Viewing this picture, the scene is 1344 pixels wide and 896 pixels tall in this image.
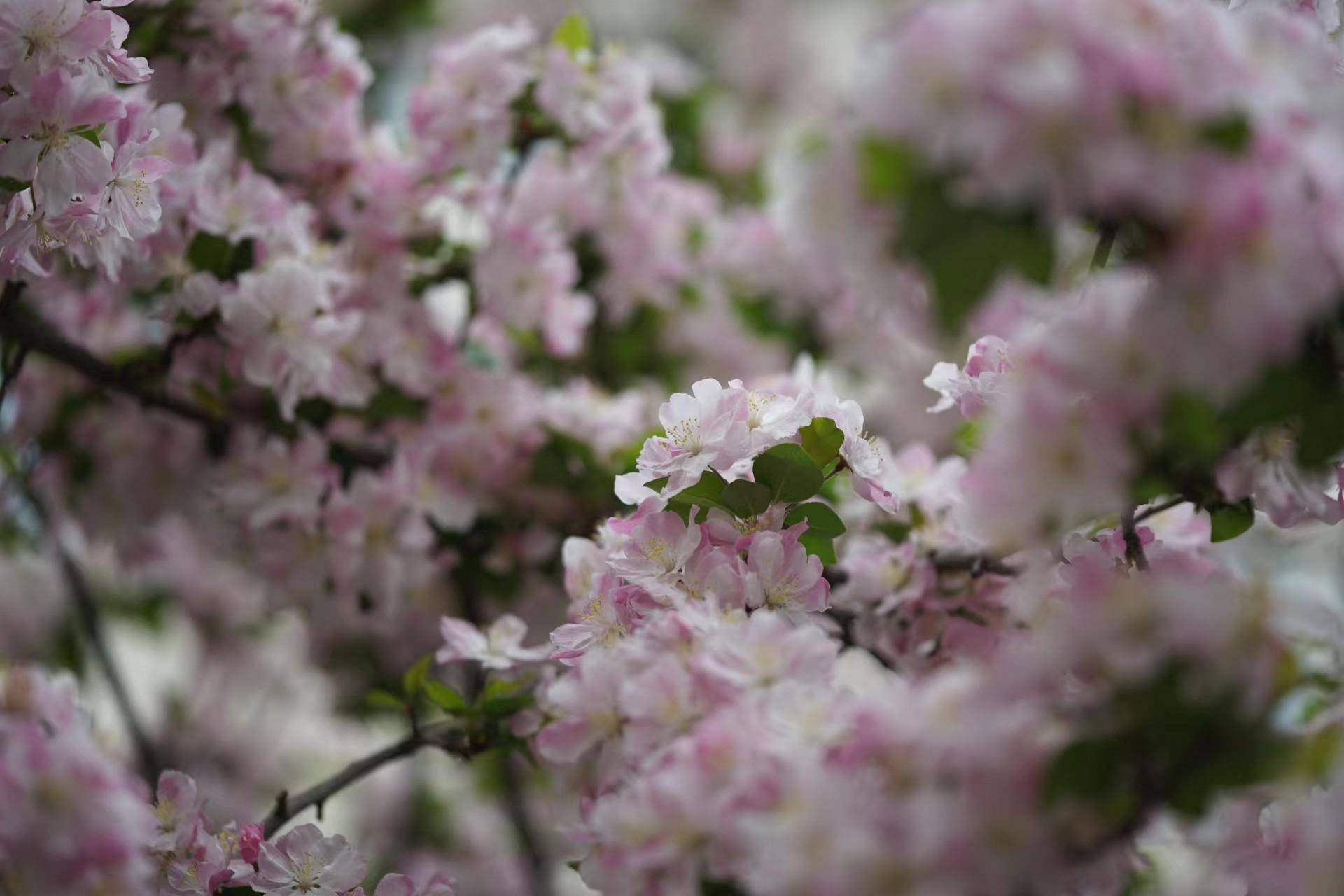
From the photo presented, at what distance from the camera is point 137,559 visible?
1.56 meters

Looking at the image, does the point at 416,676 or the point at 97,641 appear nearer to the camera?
the point at 416,676

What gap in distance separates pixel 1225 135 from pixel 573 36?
95cm

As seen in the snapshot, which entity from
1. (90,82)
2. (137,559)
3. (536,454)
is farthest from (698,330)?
(90,82)

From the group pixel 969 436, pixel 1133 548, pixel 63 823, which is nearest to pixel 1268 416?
pixel 1133 548

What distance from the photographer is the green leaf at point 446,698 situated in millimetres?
946

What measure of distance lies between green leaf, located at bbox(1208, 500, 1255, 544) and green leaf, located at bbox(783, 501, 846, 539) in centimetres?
27

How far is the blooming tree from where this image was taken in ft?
1.83

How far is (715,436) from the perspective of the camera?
33.1 inches

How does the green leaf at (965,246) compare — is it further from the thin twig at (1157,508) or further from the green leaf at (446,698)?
the green leaf at (446,698)

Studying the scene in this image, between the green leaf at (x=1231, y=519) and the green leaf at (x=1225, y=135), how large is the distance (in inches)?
13.6

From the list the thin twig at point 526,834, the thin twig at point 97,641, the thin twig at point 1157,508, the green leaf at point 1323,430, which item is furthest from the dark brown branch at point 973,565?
the thin twig at point 97,641

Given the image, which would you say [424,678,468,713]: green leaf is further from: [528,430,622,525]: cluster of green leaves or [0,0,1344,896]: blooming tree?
[528,430,622,525]: cluster of green leaves

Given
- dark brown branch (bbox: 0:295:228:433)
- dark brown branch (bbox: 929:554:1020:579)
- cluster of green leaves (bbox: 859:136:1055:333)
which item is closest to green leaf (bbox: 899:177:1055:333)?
cluster of green leaves (bbox: 859:136:1055:333)

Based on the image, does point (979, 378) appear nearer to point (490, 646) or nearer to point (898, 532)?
point (898, 532)
